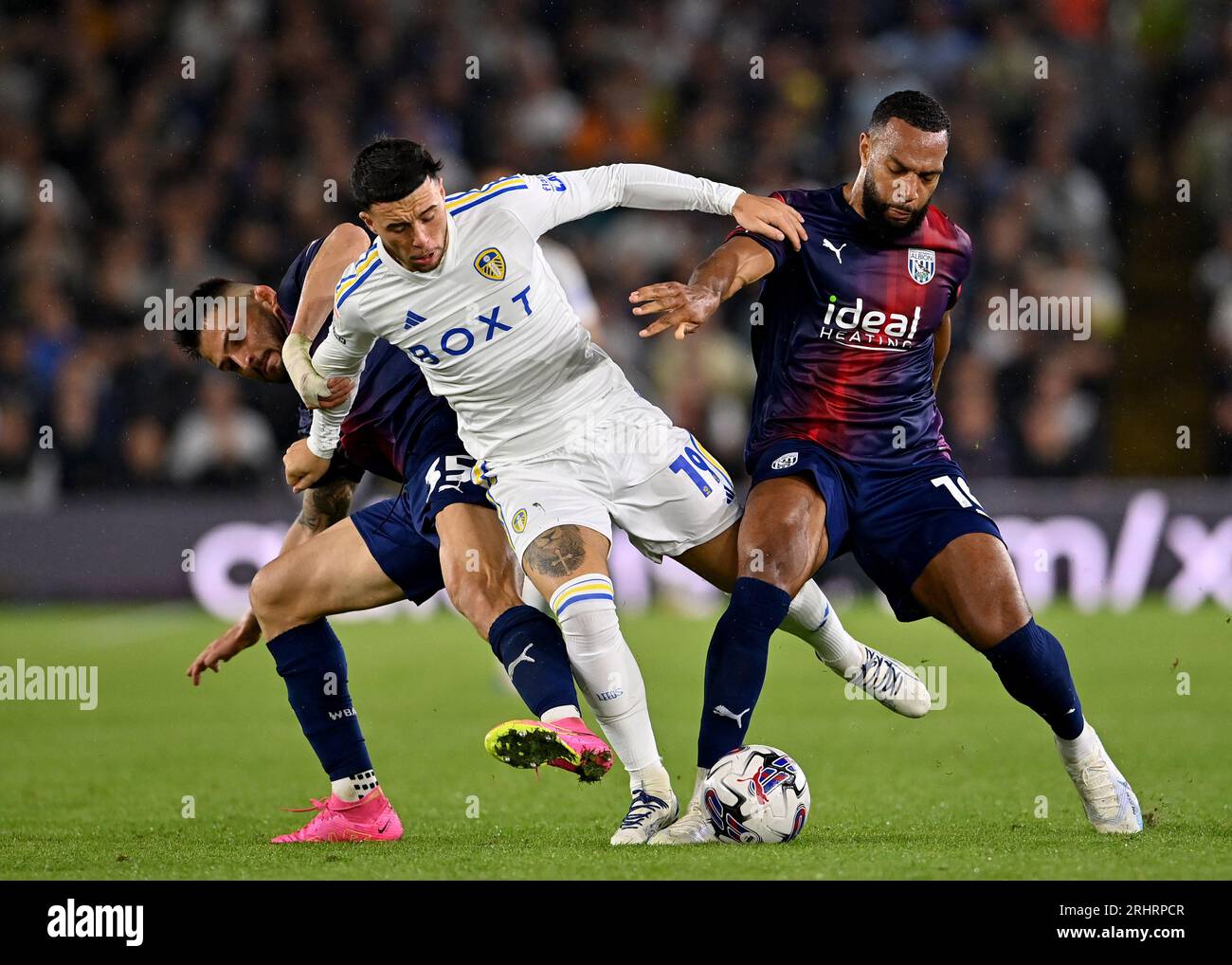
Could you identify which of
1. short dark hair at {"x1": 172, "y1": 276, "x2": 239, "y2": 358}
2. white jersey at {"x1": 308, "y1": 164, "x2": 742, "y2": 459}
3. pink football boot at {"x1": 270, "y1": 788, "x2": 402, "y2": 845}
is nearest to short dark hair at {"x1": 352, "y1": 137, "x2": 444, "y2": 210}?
white jersey at {"x1": 308, "y1": 164, "x2": 742, "y2": 459}

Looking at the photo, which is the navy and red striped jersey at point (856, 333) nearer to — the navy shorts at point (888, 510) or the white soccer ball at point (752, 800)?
the navy shorts at point (888, 510)

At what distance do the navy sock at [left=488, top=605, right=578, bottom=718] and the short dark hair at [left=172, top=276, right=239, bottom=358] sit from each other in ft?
4.82

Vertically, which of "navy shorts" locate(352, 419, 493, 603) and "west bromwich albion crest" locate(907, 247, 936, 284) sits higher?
"west bromwich albion crest" locate(907, 247, 936, 284)

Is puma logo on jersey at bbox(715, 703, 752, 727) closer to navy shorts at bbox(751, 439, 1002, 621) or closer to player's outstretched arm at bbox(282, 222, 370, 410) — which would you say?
navy shorts at bbox(751, 439, 1002, 621)

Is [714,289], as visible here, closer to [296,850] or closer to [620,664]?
[620,664]

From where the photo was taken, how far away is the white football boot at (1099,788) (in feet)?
16.0

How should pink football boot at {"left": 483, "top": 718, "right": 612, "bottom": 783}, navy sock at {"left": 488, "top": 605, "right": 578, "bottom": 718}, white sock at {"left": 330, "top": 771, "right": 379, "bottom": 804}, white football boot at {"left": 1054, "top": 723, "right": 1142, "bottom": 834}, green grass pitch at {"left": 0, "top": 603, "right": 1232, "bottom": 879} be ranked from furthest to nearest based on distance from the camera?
1. white sock at {"left": 330, "top": 771, "right": 379, "bottom": 804}
2. white football boot at {"left": 1054, "top": 723, "right": 1142, "bottom": 834}
3. navy sock at {"left": 488, "top": 605, "right": 578, "bottom": 718}
4. green grass pitch at {"left": 0, "top": 603, "right": 1232, "bottom": 879}
5. pink football boot at {"left": 483, "top": 718, "right": 612, "bottom": 783}

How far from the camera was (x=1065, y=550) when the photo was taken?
11.5 meters

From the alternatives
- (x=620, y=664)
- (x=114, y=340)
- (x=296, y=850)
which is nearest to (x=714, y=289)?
(x=620, y=664)

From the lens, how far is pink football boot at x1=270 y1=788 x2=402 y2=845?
511 centimetres

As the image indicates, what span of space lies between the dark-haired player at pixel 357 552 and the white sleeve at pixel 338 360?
75 millimetres

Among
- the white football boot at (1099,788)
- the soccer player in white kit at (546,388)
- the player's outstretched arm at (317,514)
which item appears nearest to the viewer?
the soccer player in white kit at (546,388)

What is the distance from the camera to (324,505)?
5797mm

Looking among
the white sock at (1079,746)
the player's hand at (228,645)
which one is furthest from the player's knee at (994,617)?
the player's hand at (228,645)
